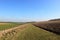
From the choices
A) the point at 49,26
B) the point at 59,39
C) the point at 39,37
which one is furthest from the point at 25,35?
the point at 59,39

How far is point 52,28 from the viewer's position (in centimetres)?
1213

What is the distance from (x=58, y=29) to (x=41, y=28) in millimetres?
2884

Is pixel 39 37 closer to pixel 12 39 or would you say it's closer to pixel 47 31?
pixel 47 31

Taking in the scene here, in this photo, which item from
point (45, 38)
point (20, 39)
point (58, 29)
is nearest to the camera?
point (58, 29)

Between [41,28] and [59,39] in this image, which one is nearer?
[59,39]

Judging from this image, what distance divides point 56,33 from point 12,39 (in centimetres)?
488

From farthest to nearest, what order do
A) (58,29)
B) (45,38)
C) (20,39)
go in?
1. (20,39)
2. (45,38)
3. (58,29)

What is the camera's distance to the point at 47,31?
515 inches

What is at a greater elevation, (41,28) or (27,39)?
(41,28)

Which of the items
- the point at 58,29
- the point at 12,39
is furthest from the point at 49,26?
the point at 12,39

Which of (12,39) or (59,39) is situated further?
(12,39)

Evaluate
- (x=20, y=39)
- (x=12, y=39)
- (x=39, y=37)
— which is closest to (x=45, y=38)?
(x=39, y=37)

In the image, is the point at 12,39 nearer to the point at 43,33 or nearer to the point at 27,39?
the point at 27,39

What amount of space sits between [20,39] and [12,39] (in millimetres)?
1172
